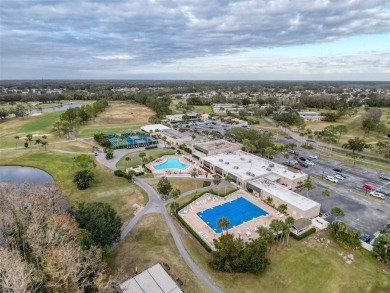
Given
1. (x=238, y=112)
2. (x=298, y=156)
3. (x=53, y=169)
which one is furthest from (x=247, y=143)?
(x=238, y=112)

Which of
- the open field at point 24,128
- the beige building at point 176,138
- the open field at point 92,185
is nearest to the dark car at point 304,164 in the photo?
the beige building at point 176,138

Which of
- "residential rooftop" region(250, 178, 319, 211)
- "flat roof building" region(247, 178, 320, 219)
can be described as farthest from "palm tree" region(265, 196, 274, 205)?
"residential rooftop" region(250, 178, 319, 211)

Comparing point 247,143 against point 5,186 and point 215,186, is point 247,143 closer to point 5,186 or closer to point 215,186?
point 215,186

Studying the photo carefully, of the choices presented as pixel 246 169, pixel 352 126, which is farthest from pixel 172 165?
pixel 352 126

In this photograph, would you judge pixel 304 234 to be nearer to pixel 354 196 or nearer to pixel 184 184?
pixel 354 196

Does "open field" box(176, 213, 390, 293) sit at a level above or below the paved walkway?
below

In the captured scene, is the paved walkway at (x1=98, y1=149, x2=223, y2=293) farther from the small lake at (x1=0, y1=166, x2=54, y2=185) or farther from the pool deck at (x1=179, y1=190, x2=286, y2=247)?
the small lake at (x1=0, y1=166, x2=54, y2=185)
